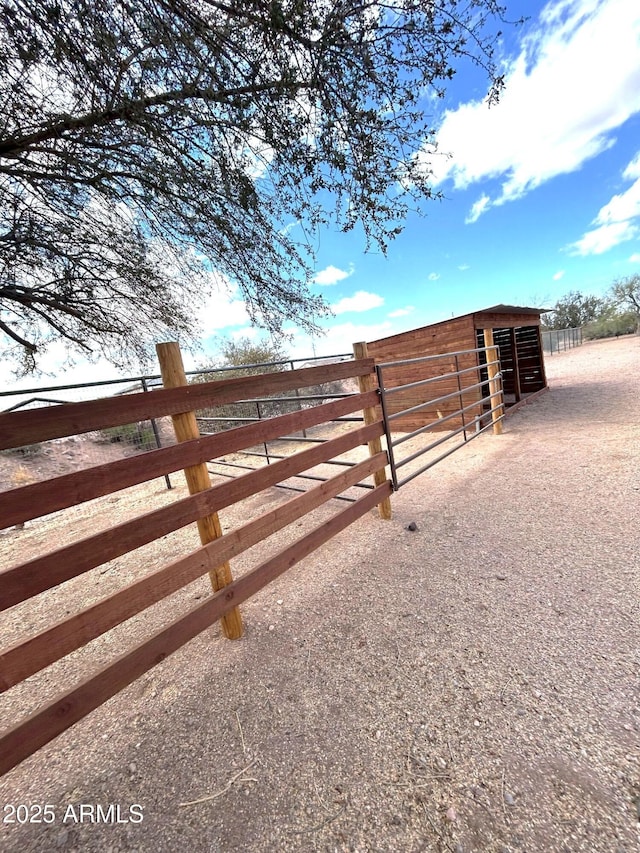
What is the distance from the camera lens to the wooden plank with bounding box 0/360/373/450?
112 cm

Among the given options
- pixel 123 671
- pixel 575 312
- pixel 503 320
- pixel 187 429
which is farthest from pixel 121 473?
pixel 575 312

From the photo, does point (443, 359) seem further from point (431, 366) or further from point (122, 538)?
point (122, 538)

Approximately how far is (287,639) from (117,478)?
1140 millimetres

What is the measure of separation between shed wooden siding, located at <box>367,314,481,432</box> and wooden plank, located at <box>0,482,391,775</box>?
15.1 ft

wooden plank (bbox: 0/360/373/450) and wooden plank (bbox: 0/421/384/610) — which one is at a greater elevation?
wooden plank (bbox: 0/360/373/450)

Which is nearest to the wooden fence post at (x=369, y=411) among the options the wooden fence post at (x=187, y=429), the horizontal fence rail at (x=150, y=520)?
the horizontal fence rail at (x=150, y=520)

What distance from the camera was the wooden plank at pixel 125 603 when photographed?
1.08 m

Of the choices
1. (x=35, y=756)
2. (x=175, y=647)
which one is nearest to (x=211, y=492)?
(x=175, y=647)

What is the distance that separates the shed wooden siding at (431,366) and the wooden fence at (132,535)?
14.3 ft

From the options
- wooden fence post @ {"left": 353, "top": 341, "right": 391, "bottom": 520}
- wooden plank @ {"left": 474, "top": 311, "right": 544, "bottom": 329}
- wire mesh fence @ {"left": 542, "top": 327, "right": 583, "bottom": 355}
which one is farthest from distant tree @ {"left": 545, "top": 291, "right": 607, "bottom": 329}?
wooden fence post @ {"left": 353, "top": 341, "right": 391, "bottom": 520}

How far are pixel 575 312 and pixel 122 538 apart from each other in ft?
133

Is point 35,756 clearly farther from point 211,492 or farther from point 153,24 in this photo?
point 153,24

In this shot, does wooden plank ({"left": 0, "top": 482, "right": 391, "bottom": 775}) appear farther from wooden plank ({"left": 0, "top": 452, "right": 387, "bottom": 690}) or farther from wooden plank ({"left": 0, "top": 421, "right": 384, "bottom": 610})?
wooden plank ({"left": 0, "top": 421, "right": 384, "bottom": 610})

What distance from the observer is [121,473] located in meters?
1.32
